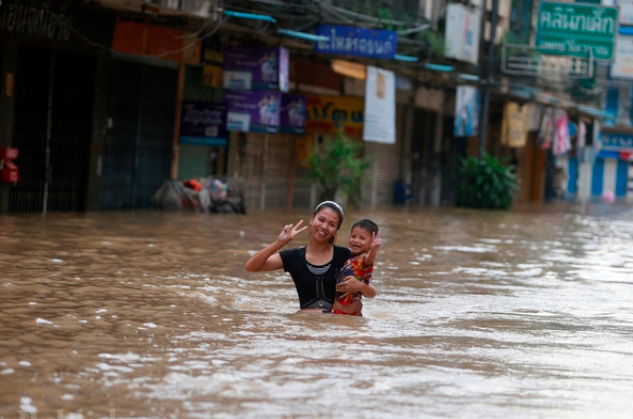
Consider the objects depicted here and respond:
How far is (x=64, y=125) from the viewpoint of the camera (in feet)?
56.0

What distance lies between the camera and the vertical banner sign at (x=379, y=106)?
77.8 ft

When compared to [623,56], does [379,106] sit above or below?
below

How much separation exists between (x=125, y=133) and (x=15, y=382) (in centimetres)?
1401

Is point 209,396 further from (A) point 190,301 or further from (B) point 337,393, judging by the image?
(A) point 190,301

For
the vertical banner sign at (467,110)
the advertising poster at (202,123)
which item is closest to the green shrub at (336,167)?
the advertising poster at (202,123)

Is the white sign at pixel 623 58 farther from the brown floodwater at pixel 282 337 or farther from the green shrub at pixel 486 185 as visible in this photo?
the brown floodwater at pixel 282 337

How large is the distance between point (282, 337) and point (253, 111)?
542 inches

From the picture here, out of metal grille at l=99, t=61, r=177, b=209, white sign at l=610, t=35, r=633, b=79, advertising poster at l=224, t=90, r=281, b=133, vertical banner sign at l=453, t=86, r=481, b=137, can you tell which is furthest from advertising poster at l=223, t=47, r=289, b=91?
white sign at l=610, t=35, r=633, b=79

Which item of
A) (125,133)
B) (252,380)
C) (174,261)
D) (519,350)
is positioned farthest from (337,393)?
(125,133)

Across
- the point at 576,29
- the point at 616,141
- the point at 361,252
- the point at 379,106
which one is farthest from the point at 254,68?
the point at 616,141

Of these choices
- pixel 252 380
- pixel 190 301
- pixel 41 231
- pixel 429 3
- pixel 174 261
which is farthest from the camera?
pixel 429 3

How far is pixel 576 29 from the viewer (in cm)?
2928

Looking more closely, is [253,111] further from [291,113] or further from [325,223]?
[325,223]

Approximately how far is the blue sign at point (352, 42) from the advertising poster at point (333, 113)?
3997 millimetres
